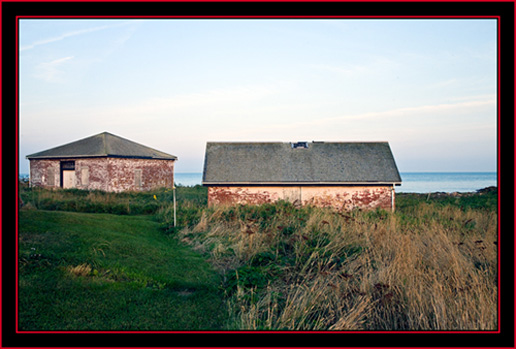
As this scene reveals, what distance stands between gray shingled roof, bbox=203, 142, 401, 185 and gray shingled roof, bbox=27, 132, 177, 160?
34.0ft

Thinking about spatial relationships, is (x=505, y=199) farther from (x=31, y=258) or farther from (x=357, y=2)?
(x=31, y=258)

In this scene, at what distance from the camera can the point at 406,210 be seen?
1642cm

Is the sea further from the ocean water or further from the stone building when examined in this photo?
the stone building

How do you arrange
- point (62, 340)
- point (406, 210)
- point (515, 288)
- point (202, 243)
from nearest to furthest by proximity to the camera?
point (62, 340)
point (515, 288)
point (202, 243)
point (406, 210)

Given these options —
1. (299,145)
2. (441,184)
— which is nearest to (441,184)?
(441,184)

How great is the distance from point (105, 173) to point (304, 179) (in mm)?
15451

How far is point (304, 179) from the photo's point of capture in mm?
16625

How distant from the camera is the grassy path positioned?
164 inches

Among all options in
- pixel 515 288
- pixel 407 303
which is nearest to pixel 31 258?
pixel 407 303

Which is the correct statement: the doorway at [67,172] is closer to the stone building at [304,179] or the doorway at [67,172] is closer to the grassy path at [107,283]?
the stone building at [304,179]

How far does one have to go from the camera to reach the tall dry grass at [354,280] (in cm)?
413

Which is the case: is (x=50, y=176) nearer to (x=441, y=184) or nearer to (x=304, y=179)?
(x=304, y=179)

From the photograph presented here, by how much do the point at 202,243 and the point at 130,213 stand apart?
687cm

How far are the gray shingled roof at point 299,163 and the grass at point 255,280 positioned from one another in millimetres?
7895
